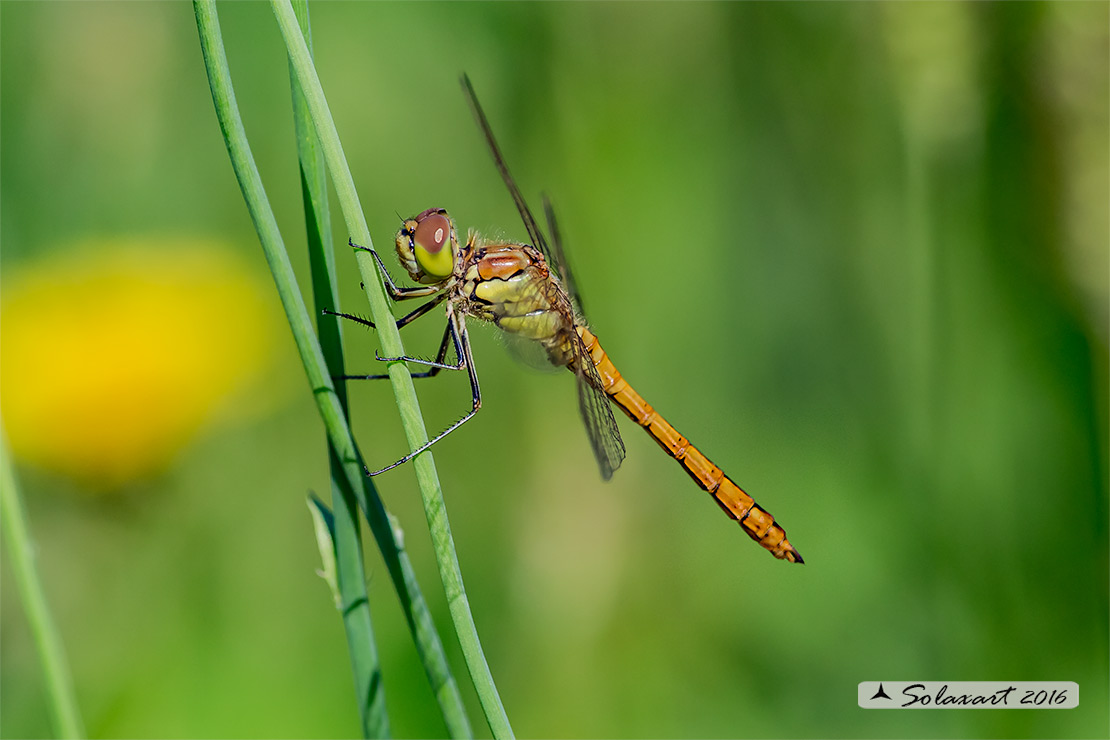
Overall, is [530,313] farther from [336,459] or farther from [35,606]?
[35,606]

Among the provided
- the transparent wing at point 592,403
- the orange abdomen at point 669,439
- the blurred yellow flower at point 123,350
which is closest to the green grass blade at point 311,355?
the transparent wing at point 592,403

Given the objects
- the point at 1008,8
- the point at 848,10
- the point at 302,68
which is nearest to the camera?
the point at 302,68

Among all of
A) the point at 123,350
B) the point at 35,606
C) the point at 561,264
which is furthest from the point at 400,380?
the point at 123,350

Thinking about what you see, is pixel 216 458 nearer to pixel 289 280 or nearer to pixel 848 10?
pixel 289 280

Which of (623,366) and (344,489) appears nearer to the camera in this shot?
(344,489)

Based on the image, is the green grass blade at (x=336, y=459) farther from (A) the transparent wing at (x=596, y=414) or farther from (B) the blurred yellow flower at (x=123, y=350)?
(B) the blurred yellow flower at (x=123, y=350)

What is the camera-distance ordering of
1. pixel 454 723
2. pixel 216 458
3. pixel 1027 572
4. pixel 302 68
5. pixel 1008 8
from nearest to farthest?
pixel 302 68 < pixel 454 723 < pixel 1008 8 < pixel 1027 572 < pixel 216 458

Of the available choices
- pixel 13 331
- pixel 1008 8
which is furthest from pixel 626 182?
pixel 13 331
